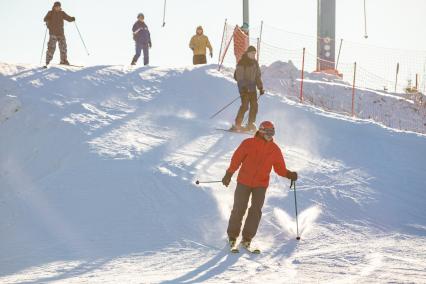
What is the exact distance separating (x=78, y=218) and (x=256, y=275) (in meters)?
3.29

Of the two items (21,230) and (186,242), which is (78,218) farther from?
(186,242)

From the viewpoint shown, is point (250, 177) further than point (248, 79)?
No

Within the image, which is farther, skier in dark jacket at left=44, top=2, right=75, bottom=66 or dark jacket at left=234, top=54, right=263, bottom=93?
skier in dark jacket at left=44, top=2, right=75, bottom=66

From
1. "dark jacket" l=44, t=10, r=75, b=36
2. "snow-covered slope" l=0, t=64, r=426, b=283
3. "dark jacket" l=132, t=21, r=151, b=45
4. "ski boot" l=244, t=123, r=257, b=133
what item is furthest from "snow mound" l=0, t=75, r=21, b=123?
"dark jacket" l=132, t=21, r=151, b=45

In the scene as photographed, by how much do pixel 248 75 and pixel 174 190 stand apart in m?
3.65

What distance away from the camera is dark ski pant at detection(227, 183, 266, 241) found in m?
8.96

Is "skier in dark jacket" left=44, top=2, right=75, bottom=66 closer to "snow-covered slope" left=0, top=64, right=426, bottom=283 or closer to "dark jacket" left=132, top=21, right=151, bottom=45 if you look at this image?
"snow-covered slope" left=0, top=64, right=426, bottom=283

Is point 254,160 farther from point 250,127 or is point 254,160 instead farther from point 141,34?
point 141,34

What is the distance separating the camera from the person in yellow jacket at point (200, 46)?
64.7 ft

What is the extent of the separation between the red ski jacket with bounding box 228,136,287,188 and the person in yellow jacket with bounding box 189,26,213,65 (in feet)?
35.5

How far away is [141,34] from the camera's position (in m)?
19.3

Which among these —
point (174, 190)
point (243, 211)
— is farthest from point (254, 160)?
point (174, 190)

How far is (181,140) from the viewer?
13656 mm

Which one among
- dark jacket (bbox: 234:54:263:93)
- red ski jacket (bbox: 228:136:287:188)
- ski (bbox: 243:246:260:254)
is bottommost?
ski (bbox: 243:246:260:254)
